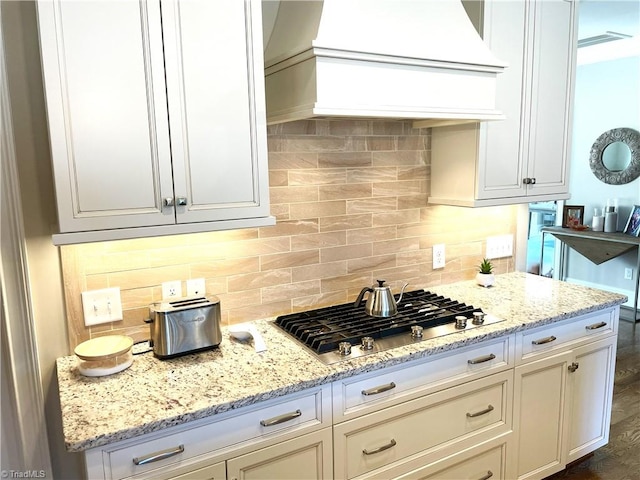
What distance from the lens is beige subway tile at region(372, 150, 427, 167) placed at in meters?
2.35

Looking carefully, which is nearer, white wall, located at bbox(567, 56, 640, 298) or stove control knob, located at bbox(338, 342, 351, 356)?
stove control knob, located at bbox(338, 342, 351, 356)

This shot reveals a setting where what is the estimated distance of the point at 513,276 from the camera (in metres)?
2.81

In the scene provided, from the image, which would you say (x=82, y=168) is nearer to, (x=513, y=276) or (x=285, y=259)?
(x=285, y=259)

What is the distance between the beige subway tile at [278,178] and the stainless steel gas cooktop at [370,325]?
22.8 inches

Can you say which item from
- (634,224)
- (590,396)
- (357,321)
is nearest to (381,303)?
(357,321)

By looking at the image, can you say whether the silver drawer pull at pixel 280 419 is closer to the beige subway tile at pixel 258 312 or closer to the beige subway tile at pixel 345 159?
the beige subway tile at pixel 258 312

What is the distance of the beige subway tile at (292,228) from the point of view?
6.93 feet

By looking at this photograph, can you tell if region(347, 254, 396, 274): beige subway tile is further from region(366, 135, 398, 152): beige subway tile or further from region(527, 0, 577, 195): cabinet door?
region(527, 0, 577, 195): cabinet door

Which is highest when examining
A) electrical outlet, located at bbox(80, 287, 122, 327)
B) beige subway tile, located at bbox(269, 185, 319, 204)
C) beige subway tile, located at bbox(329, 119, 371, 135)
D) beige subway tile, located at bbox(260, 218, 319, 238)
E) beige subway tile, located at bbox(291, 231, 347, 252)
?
beige subway tile, located at bbox(329, 119, 371, 135)

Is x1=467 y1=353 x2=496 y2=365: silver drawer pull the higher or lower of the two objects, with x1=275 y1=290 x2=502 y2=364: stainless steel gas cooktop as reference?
lower

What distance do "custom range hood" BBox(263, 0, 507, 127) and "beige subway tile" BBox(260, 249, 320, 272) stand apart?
0.59 meters

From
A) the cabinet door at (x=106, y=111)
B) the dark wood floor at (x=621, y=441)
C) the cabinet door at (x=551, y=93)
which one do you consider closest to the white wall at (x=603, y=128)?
the dark wood floor at (x=621, y=441)

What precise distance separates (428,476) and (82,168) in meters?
1.70

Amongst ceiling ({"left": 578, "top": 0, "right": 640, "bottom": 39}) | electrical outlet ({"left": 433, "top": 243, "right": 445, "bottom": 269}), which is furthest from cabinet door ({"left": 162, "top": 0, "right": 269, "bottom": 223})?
ceiling ({"left": 578, "top": 0, "right": 640, "bottom": 39})
